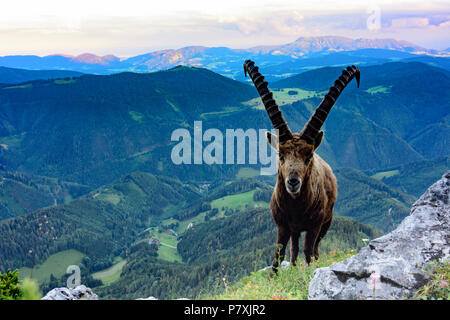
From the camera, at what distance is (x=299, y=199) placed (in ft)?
36.7

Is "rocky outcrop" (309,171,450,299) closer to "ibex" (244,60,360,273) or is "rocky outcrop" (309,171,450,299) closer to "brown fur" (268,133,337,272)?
"ibex" (244,60,360,273)

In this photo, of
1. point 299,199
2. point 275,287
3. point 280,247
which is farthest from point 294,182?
point 280,247

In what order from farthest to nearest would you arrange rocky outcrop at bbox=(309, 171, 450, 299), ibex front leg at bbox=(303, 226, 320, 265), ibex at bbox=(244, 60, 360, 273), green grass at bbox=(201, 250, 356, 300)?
1. ibex front leg at bbox=(303, 226, 320, 265)
2. ibex at bbox=(244, 60, 360, 273)
3. green grass at bbox=(201, 250, 356, 300)
4. rocky outcrop at bbox=(309, 171, 450, 299)

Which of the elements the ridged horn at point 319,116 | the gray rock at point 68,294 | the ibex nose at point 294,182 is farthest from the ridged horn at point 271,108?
the gray rock at point 68,294

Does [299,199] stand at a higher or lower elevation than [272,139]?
lower

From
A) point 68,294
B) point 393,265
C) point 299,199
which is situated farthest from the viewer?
point 299,199

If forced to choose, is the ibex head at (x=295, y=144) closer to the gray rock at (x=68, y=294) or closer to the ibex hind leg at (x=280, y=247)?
the ibex hind leg at (x=280, y=247)

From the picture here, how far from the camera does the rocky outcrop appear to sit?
24.9 ft

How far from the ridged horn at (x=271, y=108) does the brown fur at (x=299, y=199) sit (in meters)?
0.30

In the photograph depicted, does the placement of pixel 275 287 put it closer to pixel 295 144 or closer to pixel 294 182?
pixel 294 182

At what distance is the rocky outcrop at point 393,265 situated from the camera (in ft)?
24.9

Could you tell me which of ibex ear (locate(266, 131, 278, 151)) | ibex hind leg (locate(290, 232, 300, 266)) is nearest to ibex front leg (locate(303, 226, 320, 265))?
ibex hind leg (locate(290, 232, 300, 266))

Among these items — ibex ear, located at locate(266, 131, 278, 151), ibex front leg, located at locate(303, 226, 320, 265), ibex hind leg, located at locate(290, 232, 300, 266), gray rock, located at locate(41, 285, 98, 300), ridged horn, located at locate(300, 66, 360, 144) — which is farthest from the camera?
ibex hind leg, located at locate(290, 232, 300, 266)

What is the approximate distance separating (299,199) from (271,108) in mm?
2978
